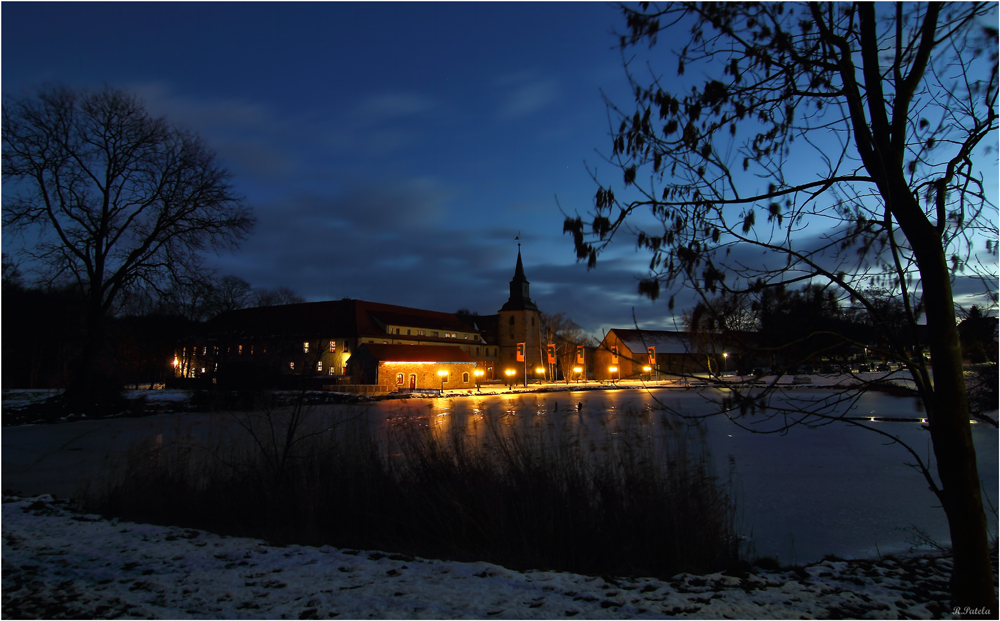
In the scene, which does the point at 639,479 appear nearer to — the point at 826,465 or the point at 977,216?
the point at 977,216

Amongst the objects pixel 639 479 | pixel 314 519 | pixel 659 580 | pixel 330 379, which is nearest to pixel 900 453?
pixel 639 479

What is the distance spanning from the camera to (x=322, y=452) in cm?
704

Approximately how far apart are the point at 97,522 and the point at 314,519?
A: 2.27m

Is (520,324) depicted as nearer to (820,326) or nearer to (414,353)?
(414,353)

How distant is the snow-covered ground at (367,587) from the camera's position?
3.55 m

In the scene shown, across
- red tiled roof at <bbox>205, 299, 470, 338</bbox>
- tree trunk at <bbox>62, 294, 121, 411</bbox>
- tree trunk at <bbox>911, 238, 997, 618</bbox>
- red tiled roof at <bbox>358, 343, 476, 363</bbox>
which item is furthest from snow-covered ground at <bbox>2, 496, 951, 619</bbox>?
red tiled roof at <bbox>205, 299, 470, 338</bbox>

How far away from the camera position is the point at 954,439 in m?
3.32

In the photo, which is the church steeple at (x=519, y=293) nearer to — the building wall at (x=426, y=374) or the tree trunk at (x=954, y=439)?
the building wall at (x=426, y=374)

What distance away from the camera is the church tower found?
225 ft

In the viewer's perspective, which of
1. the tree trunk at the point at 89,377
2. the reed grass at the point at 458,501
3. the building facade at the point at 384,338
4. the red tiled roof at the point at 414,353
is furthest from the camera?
the red tiled roof at the point at 414,353

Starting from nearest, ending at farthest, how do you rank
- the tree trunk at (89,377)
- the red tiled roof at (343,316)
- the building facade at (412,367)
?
the tree trunk at (89,377), the building facade at (412,367), the red tiled roof at (343,316)

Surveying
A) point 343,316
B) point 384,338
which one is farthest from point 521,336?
point 343,316

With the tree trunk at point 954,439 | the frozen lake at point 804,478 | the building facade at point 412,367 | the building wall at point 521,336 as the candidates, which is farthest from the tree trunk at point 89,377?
the building wall at point 521,336

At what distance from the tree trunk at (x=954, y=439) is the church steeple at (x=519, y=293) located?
65.2 m
